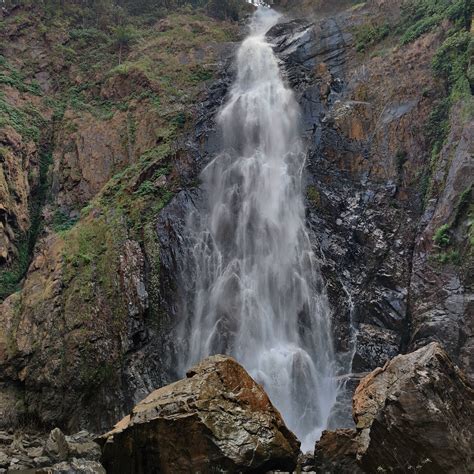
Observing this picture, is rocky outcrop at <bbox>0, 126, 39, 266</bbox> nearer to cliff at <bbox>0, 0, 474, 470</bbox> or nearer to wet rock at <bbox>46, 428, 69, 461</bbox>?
cliff at <bbox>0, 0, 474, 470</bbox>

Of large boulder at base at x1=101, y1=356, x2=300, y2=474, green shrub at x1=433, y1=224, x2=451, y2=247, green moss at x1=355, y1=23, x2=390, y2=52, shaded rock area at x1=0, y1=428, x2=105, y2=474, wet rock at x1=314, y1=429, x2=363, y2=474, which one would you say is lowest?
shaded rock area at x1=0, y1=428, x2=105, y2=474

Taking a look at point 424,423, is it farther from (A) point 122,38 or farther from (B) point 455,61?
(A) point 122,38

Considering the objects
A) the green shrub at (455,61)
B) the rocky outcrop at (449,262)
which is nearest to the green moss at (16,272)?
the rocky outcrop at (449,262)

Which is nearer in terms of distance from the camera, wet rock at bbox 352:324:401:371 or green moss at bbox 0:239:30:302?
wet rock at bbox 352:324:401:371

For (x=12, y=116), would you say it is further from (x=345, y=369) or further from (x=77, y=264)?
(x=345, y=369)

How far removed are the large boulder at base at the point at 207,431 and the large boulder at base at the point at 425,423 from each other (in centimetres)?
168

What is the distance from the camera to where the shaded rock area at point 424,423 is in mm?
6680

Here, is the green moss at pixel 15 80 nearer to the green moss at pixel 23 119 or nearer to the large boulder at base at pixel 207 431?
the green moss at pixel 23 119

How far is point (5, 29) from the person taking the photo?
A: 29.9 meters

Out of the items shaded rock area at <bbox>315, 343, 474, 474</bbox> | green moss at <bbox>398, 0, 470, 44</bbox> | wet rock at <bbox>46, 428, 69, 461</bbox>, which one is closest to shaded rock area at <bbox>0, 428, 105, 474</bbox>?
wet rock at <bbox>46, 428, 69, 461</bbox>

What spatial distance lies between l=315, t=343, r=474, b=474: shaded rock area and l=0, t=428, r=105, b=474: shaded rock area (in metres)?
6.04

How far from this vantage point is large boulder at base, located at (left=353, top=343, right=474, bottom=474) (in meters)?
6.68

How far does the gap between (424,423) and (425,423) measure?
1 centimetres

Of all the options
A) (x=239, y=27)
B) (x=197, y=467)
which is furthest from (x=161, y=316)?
(x=239, y=27)
